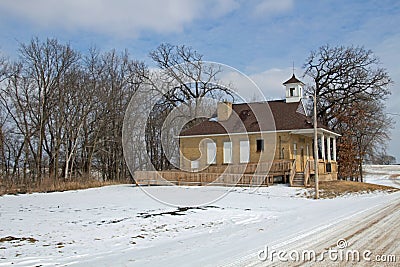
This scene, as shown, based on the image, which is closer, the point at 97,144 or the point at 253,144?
the point at 253,144

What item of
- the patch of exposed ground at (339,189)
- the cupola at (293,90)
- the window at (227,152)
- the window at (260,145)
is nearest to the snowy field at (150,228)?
the patch of exposed ground at (339,189)

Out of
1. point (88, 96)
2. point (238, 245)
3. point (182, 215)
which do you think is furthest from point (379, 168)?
point (238, 245)

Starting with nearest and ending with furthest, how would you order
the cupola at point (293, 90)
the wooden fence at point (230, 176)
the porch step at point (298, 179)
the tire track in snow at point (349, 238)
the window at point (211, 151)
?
the tire track in snow at point (349, 238) → the wooden fence at point (230, 176) → the porch step at point (298, 179) → the window at point (211, 151) → the cupola at point (293, 90)

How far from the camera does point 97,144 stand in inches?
1569

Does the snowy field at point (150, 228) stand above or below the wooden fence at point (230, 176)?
below

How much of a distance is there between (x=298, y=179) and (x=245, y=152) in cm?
463

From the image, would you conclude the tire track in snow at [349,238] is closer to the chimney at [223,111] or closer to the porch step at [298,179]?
the porch step at [298,179]

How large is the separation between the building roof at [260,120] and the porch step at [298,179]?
328 centimetres

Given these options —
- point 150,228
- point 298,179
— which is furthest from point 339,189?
point 150,228

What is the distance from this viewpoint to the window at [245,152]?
31203 millimetres

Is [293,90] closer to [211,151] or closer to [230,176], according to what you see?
[211,151]

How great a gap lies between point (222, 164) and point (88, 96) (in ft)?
48.0

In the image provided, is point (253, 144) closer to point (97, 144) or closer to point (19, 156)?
point (97, 144)

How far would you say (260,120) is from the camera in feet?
107
